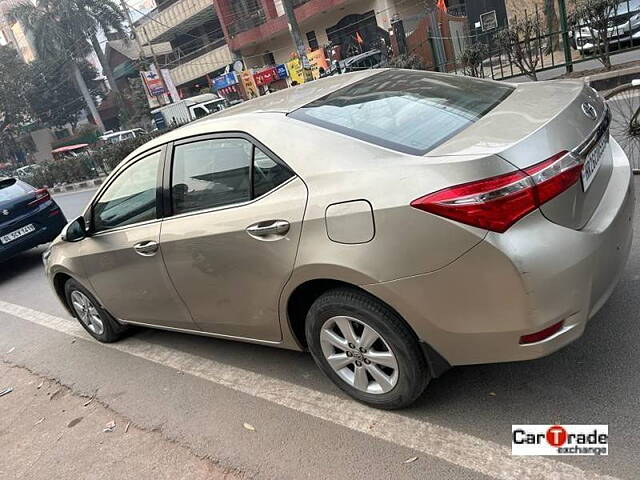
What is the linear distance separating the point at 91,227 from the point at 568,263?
3.19 m

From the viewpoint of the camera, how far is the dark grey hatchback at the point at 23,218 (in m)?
7.45

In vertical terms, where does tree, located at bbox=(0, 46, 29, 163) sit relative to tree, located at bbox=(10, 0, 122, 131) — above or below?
below

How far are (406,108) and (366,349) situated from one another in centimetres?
123

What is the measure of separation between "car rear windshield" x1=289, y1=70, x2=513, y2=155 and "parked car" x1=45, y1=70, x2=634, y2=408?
12 millimetres

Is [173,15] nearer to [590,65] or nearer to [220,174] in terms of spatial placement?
[590,65]

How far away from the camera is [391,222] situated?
2.16 m

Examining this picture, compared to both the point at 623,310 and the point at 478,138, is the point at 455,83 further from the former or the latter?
the point at 623,310

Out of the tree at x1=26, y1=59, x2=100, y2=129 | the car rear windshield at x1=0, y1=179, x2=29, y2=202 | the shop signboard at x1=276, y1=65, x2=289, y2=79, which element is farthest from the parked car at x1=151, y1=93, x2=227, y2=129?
the tree at x1=26, y1=59, x2=100, y2=129

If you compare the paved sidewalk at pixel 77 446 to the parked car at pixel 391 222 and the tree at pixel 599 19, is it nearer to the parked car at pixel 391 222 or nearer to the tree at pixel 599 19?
the parked car at pixel 391 222

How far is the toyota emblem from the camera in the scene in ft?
8.22

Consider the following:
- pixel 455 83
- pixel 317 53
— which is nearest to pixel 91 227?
pixel 455 83

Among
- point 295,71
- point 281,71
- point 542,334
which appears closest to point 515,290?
point 542,334

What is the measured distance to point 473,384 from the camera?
9.04ft

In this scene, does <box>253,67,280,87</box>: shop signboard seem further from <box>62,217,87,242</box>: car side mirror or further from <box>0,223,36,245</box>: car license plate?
<box>62,217,87,242</box>: car side mirror
